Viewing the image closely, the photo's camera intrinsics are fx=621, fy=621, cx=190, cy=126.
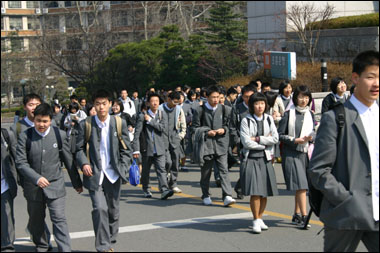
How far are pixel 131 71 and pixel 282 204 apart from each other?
97.5 ft

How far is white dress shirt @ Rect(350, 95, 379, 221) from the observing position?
4.70 meters

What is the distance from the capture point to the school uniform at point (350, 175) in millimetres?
4664

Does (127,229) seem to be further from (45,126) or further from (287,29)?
(287,29)

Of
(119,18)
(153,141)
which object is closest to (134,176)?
(153,141)

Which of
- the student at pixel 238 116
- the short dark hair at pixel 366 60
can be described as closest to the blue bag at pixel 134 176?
the student at pixel 238 116

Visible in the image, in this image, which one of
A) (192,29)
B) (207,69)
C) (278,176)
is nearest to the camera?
(278,176)

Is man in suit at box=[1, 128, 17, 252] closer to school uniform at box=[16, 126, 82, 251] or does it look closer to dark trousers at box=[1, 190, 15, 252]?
dark trousers at box=[1, 190, 15, 252]

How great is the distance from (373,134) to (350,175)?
0.36 meters

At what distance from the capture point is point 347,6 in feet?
96.8

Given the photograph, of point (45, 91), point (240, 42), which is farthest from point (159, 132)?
point (45, 91)

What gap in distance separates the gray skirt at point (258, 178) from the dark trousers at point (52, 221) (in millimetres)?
2440

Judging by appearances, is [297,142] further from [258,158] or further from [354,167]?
[354,167]

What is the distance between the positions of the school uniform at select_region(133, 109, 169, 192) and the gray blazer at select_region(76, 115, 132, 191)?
11.6ft

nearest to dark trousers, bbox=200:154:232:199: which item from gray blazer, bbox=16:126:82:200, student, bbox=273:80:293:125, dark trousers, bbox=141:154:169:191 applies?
dark trousers, bbox=141:154:169:191
